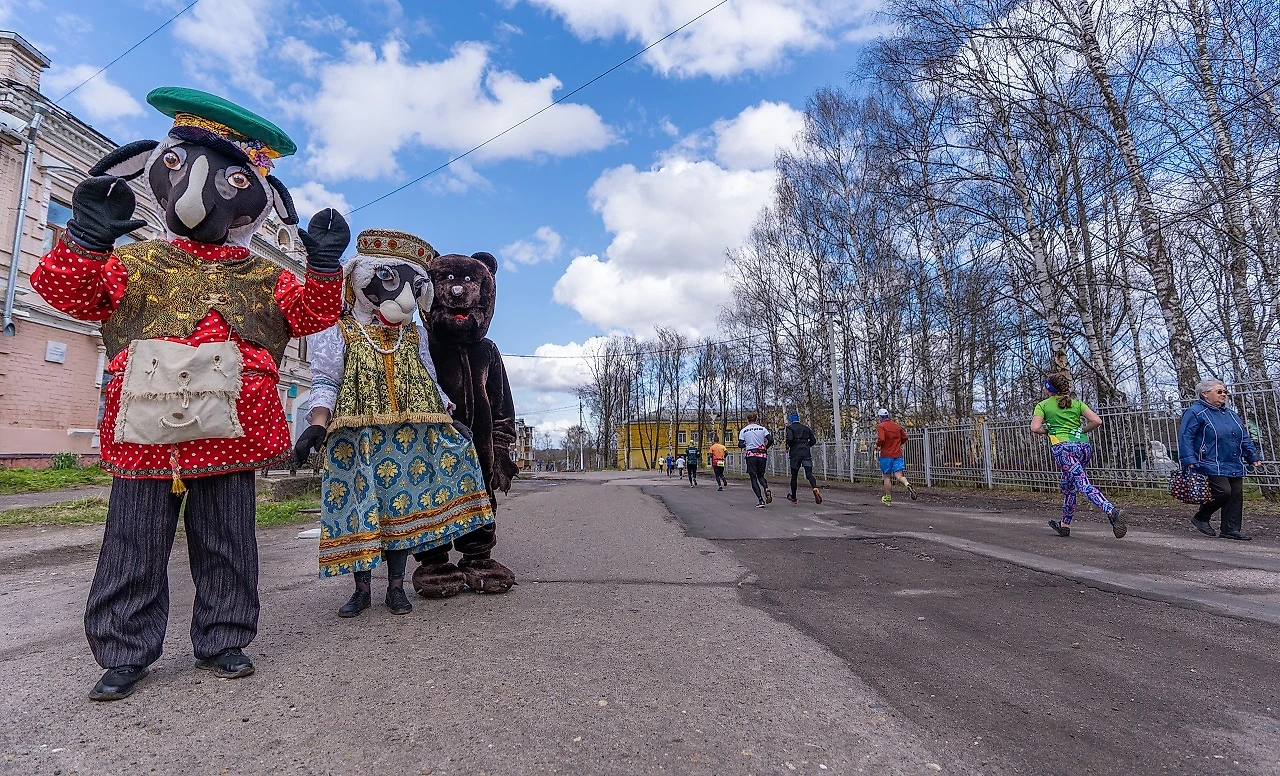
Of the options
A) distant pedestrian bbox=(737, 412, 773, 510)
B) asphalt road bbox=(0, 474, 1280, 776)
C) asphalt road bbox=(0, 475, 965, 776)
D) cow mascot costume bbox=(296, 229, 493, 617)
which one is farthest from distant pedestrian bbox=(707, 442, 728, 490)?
cow mascot costume bbox=(296, 229, 493, 617)

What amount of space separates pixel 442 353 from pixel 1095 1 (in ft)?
43.2

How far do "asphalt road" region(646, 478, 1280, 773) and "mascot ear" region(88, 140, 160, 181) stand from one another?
11.5 feet

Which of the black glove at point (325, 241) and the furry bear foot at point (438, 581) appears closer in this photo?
the black glove at point (325, 241)

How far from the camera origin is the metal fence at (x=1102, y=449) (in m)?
8.61

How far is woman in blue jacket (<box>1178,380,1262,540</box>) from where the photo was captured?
19.0 ft

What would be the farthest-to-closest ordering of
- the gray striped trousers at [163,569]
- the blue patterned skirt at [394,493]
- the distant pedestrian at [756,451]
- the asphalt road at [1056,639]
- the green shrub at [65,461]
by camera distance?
1. the green shrub at [65,461]
2. the distant pedestrian at [756,451]
3. the blue patterned skirt at [394,493]
4. the gray striped trousers at [163,569]
5. the asphalt road at [1056,639]

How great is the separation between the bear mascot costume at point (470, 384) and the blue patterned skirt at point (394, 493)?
0.26 metres

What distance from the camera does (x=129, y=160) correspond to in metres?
2.47

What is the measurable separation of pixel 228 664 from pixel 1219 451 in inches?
310

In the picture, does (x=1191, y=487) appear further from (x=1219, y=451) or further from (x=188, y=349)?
(x=188, y=349)

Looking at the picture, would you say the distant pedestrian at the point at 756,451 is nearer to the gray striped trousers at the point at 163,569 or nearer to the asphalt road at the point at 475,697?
the asphalt road at the point at 475,697

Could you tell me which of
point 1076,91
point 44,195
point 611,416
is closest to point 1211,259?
point 1076,91

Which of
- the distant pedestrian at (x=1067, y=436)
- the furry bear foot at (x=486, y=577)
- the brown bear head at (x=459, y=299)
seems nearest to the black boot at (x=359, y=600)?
the furry bear foot at (x=486, y=577)

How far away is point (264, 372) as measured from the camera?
2574 mm
